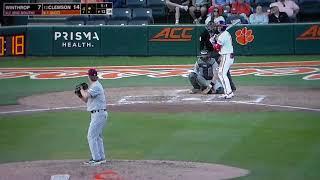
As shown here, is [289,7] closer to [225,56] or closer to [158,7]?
[158,7]

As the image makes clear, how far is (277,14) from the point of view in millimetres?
28484

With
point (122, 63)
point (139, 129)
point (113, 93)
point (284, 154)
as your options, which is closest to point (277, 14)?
point (122, 63)

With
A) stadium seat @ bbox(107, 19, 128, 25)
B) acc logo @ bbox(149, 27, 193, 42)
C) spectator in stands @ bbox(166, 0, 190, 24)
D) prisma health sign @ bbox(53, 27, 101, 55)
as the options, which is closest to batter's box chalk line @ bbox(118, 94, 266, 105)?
acc logo @ bbox(149, 27, 193, 42)

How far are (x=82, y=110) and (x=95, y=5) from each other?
1147 centimetres

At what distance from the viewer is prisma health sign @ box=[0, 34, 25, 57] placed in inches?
1120

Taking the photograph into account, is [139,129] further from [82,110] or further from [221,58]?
[221,58]

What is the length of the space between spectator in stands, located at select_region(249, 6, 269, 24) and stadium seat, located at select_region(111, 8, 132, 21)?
5.29 m

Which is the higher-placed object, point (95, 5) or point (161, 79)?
point (95, 5)

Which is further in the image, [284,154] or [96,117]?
[284,154]

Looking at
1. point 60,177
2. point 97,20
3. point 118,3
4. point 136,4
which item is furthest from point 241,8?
point 60,177

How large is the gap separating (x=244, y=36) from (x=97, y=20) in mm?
6745

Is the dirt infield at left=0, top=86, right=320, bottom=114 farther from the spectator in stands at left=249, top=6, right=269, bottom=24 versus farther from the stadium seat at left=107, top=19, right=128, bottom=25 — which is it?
the stadium seat at left=107, top=19, right=128, bottom=25

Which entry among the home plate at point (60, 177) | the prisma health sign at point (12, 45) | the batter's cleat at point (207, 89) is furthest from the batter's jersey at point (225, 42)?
the prisma health sign at point (12, 45)
